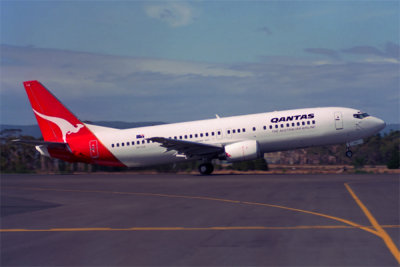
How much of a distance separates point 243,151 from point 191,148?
3.57 metres

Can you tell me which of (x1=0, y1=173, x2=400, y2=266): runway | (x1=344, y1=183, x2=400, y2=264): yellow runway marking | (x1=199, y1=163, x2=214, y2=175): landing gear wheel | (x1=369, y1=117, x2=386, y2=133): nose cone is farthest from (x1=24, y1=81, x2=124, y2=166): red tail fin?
(x1=344, y1=183, x2=400, y2=264): yellow runway marking

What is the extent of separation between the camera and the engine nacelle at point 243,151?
3097cm

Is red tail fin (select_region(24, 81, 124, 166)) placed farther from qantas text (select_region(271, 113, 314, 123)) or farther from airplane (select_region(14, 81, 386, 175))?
qantas text (select_region(271, 113, 314, 123))

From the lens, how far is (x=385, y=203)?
1537cm

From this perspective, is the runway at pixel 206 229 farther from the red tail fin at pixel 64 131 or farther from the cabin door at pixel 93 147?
the red tail fin at pixel 64 131

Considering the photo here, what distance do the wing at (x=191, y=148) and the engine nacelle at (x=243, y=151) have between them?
3.62ft

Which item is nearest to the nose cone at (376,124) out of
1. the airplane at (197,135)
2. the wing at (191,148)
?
the airplane at (197,135)

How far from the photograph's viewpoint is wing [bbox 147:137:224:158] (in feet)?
101

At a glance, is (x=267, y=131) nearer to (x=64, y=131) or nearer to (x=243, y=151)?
(x=243, y=151)

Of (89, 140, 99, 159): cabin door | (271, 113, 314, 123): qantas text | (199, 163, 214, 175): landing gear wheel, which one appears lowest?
(199, 163, 214, 175): landing gear wheel

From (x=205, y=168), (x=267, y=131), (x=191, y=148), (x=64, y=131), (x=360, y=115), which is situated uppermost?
(x=360, y=115)

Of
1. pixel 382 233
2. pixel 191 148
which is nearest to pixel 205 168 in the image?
pixel 191 148

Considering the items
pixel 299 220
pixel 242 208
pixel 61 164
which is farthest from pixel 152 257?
pixel 61 164

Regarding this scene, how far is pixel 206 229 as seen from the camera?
11.0 m
